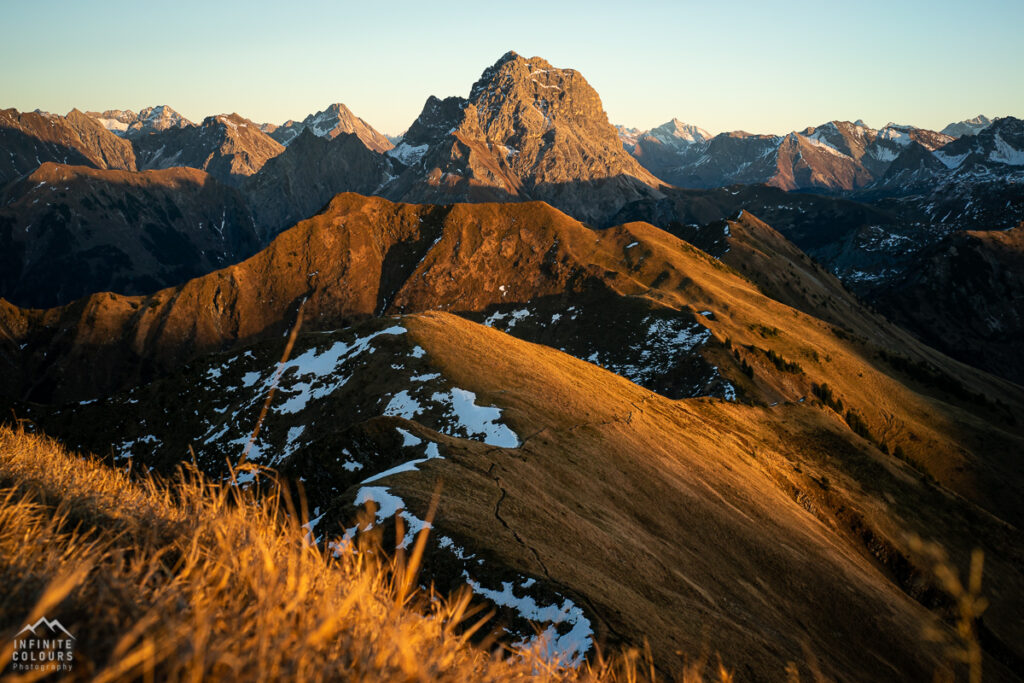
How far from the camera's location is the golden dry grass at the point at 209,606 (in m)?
3.20

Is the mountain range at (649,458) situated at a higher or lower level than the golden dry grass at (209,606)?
lower

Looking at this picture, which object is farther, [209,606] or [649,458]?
[649,458]

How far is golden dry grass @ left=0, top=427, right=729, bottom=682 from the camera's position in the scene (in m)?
3.20

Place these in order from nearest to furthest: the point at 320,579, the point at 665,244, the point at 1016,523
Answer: the point at 320,579 → the point at 1016,523 → the point at 665,244

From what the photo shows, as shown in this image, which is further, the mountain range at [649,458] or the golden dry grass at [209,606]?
the mountain range at [649,458]

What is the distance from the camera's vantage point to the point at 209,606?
12.1ft

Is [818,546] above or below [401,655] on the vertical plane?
below

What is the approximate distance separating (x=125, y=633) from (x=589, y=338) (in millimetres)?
132365

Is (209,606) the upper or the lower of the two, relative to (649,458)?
upper

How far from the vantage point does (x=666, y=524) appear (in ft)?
104

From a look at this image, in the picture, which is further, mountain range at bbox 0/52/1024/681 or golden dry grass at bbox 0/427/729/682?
mountain range at bbox 0/52/1024/681

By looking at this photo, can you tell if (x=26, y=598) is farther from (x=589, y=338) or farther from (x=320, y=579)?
(x=589, y=338)

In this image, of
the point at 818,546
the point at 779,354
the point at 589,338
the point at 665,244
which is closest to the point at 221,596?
the point at 818,546

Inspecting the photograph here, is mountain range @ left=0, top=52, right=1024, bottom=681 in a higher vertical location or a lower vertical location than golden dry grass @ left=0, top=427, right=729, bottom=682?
lower
